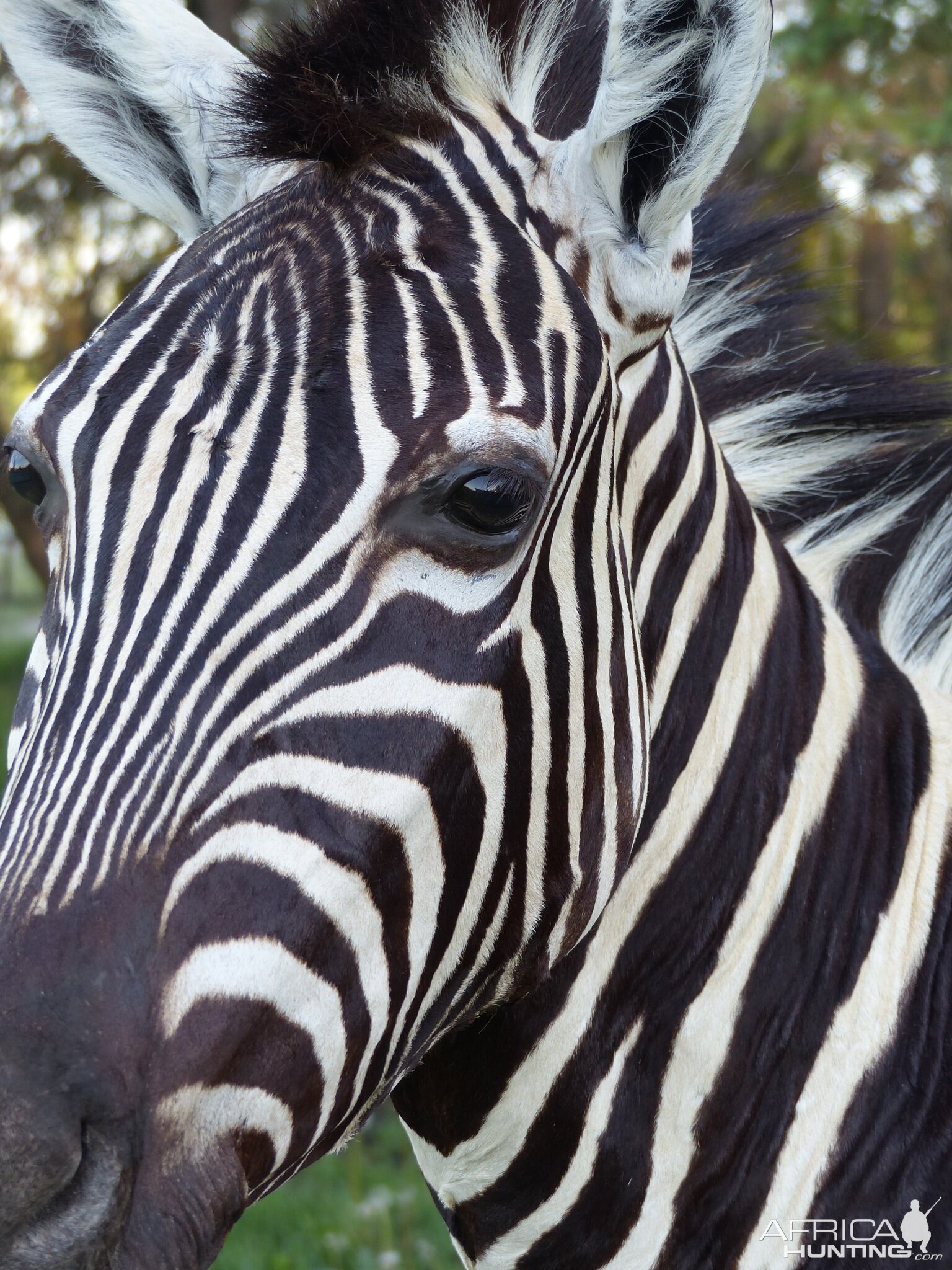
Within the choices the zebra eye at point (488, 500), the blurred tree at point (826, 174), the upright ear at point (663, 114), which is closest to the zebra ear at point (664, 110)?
the upright ear at point (663, 114)

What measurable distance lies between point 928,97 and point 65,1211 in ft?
33.1

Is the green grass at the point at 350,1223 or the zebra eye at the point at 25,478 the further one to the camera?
the green grass at the point at 350,1223

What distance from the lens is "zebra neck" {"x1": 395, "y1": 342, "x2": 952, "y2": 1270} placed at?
2.01 m

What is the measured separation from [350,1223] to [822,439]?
417cm

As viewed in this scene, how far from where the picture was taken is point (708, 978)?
208 centimetres

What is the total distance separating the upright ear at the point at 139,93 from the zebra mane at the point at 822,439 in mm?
1152

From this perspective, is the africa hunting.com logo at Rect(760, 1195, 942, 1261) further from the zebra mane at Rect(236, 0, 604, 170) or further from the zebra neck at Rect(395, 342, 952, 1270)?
the zebra mane at Rect(236, 0, 604, 170)

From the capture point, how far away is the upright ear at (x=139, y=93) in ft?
7.28

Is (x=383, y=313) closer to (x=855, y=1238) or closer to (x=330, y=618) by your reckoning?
(x=330, y=618)

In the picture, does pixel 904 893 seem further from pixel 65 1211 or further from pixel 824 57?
pixel 824 57

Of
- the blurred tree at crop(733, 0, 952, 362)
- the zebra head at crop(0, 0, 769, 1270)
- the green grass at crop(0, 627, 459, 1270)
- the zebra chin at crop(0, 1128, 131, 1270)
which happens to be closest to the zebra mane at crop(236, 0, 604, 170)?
the zebra head at crop(0, 0, 769, 1270)

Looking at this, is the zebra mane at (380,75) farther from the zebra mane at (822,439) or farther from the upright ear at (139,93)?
the zebra mane at (822,439)

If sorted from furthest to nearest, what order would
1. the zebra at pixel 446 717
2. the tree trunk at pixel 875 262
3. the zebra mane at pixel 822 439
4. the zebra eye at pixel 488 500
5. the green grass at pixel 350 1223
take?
the tree trunk at pixel 875 262 < the green grass at pixel 350 1223 < the zebra mane at pixel 822 439 < the zebra eye at pixel 488 500 < the zebra at pixel 446 717

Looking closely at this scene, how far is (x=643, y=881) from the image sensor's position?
2092 mm
